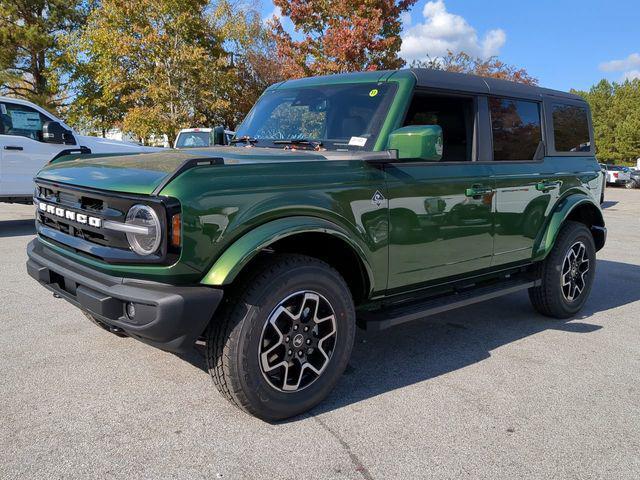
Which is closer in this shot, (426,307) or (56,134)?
(426,307)

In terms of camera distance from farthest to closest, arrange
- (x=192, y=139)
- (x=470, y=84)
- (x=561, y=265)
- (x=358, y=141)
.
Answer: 1. (x=192, y=139)
2. (x=561, y=265)
3. (x=470, y=84)
4. (x=358, y=141)

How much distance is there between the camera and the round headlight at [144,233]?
2.51 meters

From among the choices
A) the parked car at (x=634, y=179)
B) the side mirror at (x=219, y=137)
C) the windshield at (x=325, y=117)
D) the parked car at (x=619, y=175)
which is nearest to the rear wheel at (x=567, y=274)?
the windshield at (x=325, y=117)

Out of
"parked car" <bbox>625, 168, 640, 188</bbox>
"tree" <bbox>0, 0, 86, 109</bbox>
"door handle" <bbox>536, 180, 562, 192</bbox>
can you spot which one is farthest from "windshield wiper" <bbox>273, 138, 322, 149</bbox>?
"parked car" <bbox>625, 168, 640, 188</bbox>

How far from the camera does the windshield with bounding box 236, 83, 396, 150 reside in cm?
354

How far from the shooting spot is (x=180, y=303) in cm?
247

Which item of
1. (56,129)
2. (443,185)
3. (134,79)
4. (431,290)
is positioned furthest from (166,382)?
(134,79)

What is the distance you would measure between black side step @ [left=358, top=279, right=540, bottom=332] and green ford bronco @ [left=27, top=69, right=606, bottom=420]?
0.05 feet

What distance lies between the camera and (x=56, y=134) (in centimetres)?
764

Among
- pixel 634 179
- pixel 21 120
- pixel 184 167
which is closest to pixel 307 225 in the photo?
pixel 184 167

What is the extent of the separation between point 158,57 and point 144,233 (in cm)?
1597

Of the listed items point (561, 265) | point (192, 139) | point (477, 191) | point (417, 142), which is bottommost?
point (561, 265)

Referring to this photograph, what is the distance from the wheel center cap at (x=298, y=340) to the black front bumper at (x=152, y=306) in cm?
55

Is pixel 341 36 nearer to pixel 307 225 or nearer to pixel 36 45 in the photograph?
pixel 36 45
